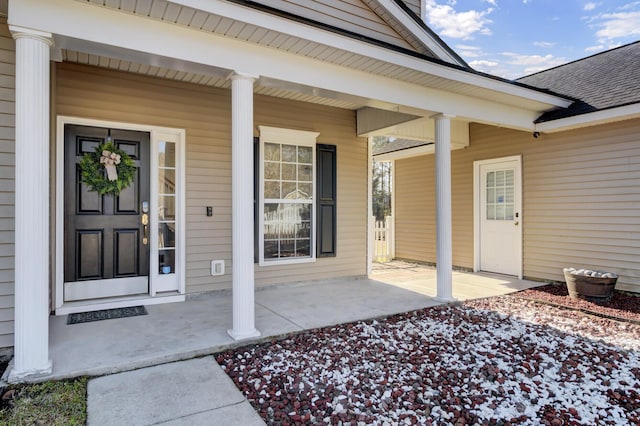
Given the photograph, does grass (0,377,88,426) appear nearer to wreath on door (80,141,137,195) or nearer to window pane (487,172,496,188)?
wreath on door (80,141,137,195)

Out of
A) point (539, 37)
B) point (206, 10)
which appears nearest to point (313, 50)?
point (206, 10)

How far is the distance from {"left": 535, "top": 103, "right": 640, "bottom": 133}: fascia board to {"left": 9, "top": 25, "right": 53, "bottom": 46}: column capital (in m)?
6.11

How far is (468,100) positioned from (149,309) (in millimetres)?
4776

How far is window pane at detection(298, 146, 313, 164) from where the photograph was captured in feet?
18.7

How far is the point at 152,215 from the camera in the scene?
14.9 feet

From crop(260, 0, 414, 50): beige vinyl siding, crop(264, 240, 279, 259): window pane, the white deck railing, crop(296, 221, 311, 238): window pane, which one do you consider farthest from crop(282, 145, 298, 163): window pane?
the white deck railing

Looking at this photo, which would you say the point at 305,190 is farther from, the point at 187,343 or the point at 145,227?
the point at 187,343

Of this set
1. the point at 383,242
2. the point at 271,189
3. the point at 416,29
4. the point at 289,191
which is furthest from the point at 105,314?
the point at 383,242

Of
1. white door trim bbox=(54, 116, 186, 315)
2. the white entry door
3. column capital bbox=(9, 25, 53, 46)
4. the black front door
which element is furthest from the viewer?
the white entry door

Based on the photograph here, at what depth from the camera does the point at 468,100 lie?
4.98m

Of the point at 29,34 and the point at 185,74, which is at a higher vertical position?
the point at 185,74

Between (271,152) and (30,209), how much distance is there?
10.7 feet

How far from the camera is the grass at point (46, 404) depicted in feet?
7.01

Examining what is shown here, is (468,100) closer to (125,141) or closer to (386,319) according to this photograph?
(386,319)
